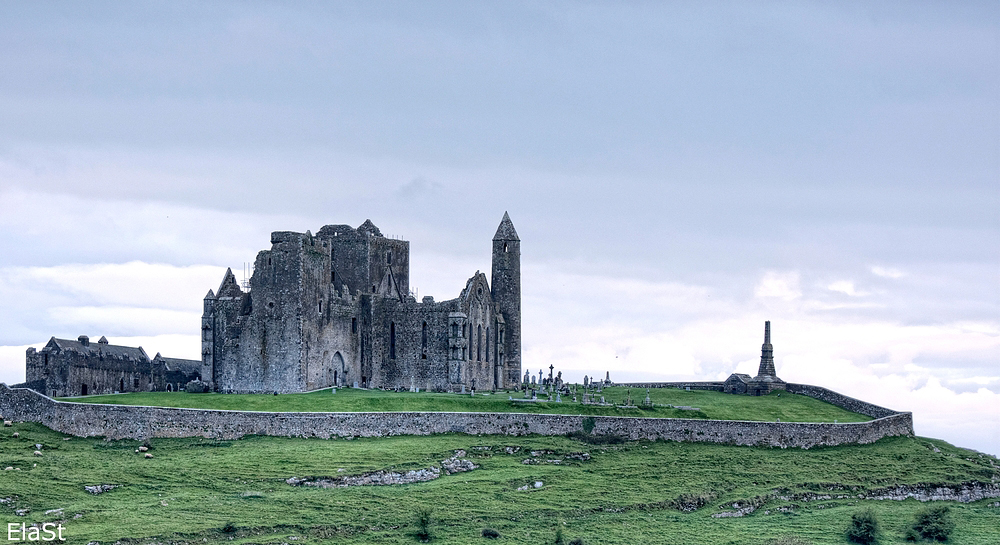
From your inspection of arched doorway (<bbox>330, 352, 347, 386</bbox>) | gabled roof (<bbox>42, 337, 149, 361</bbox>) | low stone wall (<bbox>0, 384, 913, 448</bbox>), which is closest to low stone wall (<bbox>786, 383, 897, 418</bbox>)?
low stone wall (<bbox>0, 384, 913, 448</bbox>)

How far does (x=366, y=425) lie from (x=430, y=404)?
6750 millimetres

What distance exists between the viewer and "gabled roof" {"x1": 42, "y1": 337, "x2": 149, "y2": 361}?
10462 cm

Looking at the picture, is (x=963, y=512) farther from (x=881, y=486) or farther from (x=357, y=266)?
(x=357, y=266)

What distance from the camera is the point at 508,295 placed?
11238 centimetres

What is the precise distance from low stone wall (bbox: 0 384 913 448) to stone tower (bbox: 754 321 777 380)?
19.2 meters

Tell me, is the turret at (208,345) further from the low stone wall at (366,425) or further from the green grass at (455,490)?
the green grass at (455,490)

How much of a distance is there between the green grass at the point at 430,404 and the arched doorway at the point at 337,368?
2839 mm

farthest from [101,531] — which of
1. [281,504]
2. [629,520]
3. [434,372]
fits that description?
[434,372]

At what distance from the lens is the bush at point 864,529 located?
7325 cm

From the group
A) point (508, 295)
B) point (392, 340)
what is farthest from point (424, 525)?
point (508, 295)

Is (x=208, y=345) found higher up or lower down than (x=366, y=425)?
higher up

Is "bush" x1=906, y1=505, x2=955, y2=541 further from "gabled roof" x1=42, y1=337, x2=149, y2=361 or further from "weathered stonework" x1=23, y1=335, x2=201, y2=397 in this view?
"gabled roof" x1=42, y1=337, x2=149, y2=361

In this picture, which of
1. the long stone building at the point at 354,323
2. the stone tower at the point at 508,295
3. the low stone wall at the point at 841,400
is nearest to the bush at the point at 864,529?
the low stone wall at the point at 841,400

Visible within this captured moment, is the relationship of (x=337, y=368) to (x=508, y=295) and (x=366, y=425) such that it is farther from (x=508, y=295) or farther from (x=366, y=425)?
(x=366, y=425)
